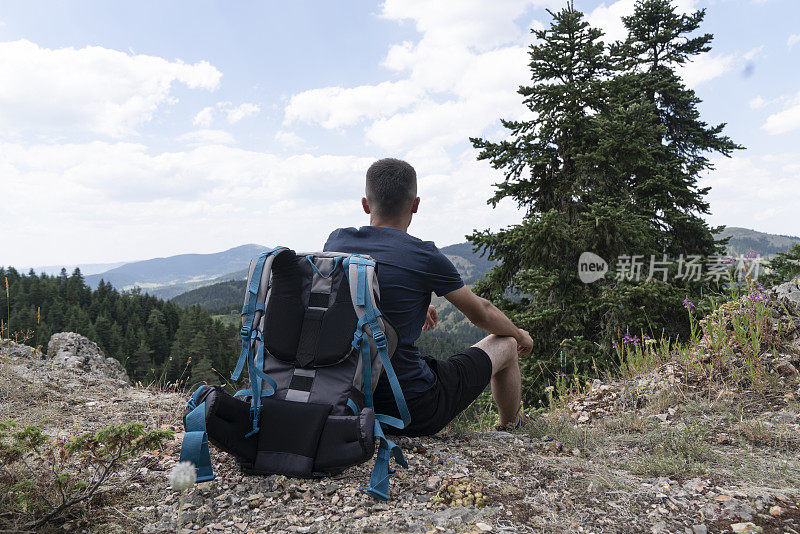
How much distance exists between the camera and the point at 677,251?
1353cm

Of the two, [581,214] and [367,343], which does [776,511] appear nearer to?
[367,343]

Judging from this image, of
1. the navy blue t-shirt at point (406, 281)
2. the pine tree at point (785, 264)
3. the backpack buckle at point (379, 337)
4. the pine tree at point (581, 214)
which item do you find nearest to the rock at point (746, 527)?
the navy blue t-shirt at point (406, 281)

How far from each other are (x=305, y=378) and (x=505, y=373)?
6.80 ft

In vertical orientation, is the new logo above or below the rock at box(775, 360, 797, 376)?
above

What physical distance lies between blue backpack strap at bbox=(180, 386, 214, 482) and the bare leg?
229 centimetres

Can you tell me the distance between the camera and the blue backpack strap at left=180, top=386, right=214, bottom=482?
2545mm

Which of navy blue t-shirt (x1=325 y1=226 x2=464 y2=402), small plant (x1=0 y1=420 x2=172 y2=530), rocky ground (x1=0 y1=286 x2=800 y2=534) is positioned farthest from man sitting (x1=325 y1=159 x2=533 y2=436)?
small plant (x1=0 y1=420 x2=172 y2=530)

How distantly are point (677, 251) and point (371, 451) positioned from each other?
13861mm

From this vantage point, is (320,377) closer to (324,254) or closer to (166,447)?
(324,254)

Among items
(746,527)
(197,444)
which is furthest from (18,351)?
(746,527)

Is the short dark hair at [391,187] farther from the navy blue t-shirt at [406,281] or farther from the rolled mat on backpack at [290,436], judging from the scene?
the rolled mat on backpack at [290,436]

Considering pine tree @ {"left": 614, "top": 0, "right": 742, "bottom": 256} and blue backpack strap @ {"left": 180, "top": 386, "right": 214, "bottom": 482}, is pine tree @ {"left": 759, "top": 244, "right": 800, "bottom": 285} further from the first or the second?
blue backpack strap @ {"left": 180, "top": 386, "right": 214, "bottom": 482}

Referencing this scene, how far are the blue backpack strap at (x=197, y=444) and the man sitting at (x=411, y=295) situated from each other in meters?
1.18

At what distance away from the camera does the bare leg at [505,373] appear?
4.04 metres
